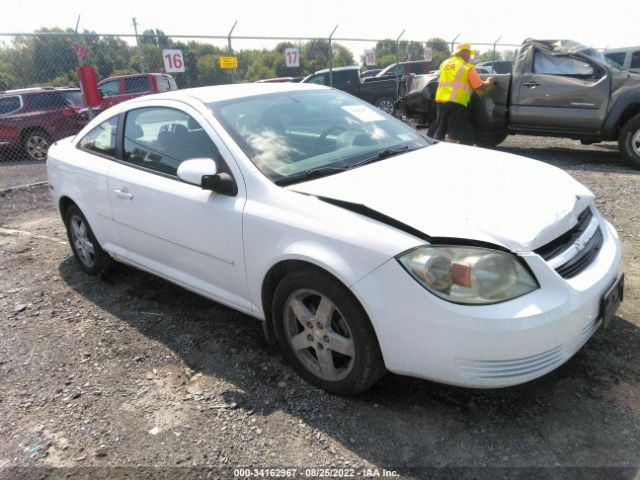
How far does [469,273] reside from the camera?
7.06ft

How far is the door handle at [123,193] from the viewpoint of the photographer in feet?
11.7

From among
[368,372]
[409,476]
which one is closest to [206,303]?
[368,372]

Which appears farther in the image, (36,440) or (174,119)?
(174,119)

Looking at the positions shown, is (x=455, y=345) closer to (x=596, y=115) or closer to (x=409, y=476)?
(x=409, y=476)

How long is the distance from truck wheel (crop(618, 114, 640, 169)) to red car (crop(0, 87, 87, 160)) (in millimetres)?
10689

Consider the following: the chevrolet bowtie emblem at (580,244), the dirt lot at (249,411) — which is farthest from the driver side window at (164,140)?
the chevrolet bowtie emblem at (580,244)

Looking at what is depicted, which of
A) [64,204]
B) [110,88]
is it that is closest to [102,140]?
[64,204]

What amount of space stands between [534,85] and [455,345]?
728 cm

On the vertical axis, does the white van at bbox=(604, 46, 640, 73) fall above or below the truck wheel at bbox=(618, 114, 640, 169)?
above

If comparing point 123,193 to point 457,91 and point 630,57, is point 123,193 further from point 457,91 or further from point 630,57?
point 630,57

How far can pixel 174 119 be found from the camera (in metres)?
3.39

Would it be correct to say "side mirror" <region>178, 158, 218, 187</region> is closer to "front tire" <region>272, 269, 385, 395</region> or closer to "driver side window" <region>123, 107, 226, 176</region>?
"driver side window" <region>123, 107, 226, 176</region>

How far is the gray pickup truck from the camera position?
7410 mm

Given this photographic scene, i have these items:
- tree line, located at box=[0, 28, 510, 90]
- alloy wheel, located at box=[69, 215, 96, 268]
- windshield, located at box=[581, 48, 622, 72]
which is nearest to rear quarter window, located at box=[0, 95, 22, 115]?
tree line, located at box=[0, 28, 510, 90]
